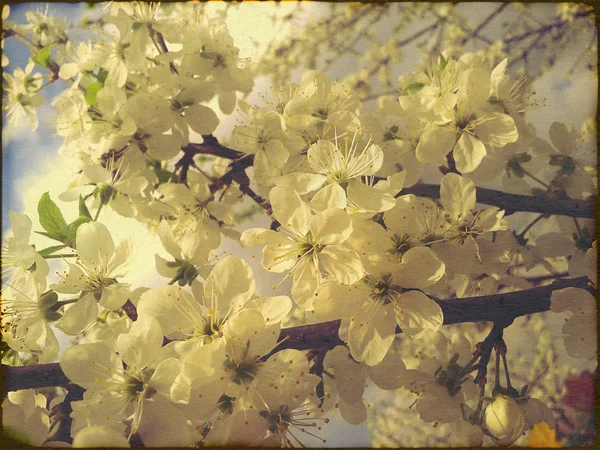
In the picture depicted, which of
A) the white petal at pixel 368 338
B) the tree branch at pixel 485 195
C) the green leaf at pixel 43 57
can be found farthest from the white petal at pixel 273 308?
the green leaf at pixel 43 57

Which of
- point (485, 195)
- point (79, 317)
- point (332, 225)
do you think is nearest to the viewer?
point (332, 225)

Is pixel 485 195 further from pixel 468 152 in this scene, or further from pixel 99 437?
pixel 99 437

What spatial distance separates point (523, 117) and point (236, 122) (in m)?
0.56

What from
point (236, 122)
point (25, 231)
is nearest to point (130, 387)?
point (25, 231)

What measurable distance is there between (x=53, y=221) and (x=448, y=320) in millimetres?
712

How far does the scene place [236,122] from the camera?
2.98 feet

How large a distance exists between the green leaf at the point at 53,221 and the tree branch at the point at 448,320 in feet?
0.76

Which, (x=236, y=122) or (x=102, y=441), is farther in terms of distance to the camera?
(x=236, y=122)

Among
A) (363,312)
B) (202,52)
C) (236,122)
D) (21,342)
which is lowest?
(21,342)

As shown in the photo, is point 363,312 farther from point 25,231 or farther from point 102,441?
point 25,231

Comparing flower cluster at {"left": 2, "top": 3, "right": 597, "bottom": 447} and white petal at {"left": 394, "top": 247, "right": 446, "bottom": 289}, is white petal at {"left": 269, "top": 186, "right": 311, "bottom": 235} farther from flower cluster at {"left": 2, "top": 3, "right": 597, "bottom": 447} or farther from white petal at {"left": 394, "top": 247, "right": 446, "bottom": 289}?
white petal at {"left": 394, "top": 247, "right": 446, "bottom": 289}

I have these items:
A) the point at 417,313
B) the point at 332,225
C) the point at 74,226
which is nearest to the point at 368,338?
the point at 417,313

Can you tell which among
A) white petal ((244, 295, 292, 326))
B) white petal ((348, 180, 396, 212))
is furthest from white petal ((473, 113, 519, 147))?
white petal ((244, 295, 292, 326))

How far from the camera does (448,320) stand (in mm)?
795
